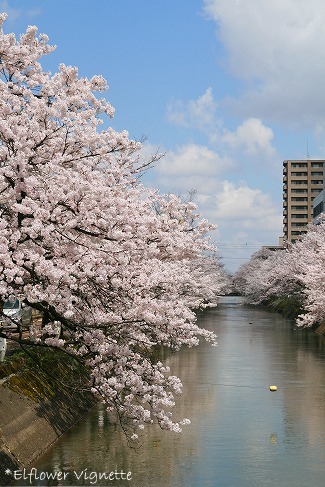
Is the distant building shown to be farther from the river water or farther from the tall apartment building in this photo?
the river water

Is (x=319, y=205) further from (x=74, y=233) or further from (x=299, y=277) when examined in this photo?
(x=74, y=233)

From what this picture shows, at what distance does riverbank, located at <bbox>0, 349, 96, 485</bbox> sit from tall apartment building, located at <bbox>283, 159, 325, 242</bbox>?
14784 cm

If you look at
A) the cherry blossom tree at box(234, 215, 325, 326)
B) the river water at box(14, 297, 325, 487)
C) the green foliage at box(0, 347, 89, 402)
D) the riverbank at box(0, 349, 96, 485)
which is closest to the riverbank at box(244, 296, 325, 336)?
the cherry blossom tree at box(234, 215, 325, 326)

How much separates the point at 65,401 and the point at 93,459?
445cm

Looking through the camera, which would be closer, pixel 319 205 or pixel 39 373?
pixel 39 373

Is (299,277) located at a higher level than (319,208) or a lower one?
lower

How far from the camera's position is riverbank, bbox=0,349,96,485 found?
51.1 feet

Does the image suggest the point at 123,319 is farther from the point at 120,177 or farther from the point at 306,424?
the point at 306,424

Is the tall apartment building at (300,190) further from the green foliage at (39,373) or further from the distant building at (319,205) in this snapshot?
the green foliage at (39,373)

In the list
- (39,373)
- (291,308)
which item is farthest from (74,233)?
(291,308)

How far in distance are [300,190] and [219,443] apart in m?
154

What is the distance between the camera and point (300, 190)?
167875mm

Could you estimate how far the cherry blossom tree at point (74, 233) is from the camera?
38.8 ft

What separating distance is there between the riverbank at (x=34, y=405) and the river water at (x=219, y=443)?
39cm
